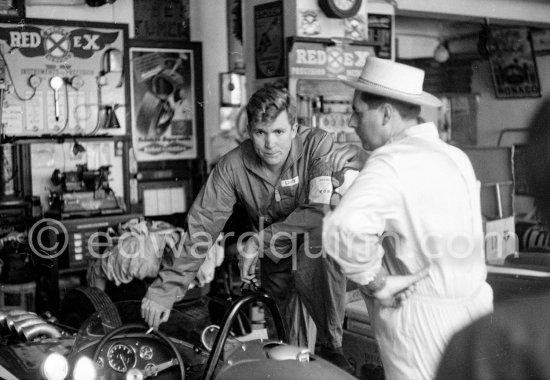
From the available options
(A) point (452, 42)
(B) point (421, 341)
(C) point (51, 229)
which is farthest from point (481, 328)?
(A) point (452, 42)

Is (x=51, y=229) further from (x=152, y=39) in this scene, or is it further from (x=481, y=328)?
(x=481, y=328)

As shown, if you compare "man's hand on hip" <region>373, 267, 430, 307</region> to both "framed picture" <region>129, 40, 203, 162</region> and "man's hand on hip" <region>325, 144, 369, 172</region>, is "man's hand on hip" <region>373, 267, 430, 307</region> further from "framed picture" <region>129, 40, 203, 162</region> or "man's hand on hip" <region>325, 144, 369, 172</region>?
"framed picture" <region>129, 40, 203, 162</region>

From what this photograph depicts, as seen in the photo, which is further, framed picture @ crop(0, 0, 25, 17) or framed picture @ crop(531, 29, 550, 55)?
framed picture @ crop(531, 29, 550, 55)

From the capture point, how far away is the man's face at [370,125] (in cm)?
264

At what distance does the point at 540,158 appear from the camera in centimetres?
119

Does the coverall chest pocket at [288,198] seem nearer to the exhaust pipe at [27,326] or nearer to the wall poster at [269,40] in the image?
the exhaust pipe at [27,326]

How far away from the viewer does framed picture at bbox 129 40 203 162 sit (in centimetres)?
775

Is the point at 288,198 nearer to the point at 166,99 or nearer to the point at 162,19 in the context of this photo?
the point at 166,99

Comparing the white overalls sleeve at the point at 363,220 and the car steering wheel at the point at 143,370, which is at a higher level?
the white overalls sleeve at the point at 363,220

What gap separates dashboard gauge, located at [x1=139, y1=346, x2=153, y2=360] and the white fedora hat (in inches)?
51.7

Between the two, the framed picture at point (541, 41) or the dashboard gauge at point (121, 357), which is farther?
the framed picture at point (541, 41)

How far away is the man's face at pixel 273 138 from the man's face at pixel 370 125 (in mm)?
790

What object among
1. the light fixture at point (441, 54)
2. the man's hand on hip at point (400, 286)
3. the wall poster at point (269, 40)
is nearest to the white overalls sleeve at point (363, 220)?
the man's hand on hip at point (400, 286)
